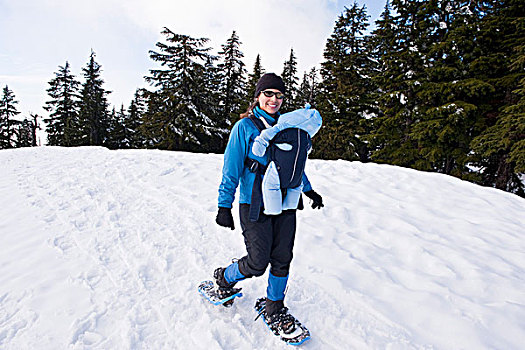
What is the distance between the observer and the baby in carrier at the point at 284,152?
2.06 metres

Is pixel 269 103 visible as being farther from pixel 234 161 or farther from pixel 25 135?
pixel 25 135

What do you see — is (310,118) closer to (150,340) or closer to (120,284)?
(150,340)

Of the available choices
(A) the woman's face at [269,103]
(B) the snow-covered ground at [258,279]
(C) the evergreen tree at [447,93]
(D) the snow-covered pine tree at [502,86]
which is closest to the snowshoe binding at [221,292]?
(B) the snow-covered ground at [258,279]

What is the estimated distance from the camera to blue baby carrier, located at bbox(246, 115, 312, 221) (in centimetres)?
209

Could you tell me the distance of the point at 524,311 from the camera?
2562 millimetres

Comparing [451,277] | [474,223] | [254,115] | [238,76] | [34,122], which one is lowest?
[34,122]

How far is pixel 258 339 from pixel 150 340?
0.87m

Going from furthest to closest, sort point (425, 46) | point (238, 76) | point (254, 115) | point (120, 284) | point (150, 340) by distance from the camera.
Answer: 1. point (238, 76)
2. point (425, 46)
3. point (120, 284)
4. point (254, 115)
5. point (150, 340)

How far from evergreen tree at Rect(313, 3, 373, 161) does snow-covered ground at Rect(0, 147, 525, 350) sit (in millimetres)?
12582

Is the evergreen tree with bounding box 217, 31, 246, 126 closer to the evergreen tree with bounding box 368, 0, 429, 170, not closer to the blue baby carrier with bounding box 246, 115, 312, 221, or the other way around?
the evergreen tree with bounding box 368, 0, 429, 170

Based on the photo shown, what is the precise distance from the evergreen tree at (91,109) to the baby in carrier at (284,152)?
36.6 metres

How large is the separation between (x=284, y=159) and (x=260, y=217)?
510mm

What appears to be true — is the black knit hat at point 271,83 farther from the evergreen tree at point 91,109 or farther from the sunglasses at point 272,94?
the evergreen tree at point 91,109

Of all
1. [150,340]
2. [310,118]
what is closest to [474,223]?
[310,118]
